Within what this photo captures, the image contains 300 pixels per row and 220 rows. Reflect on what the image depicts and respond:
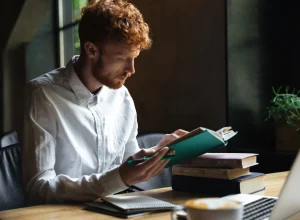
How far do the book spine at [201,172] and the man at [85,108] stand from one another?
111 mm

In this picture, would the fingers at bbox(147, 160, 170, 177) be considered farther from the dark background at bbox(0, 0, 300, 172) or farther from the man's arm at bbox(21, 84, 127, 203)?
the dark background at bbox(0, 0, 300, 172)

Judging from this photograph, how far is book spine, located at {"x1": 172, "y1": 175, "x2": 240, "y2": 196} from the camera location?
144cm

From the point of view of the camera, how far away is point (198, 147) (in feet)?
4.49

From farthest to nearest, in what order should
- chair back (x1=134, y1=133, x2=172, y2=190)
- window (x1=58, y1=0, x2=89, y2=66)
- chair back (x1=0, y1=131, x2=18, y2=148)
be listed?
window (x1=58, y1=0, x2=89, y2=66) < chair back (x1=0, y1=131, x2=18, y2=148) < chair back (x1=134, y1=133, x2=172, y2=190)

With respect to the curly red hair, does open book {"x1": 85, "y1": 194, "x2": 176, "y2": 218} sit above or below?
below

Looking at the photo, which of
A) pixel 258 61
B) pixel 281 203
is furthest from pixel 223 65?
pixel 281 203

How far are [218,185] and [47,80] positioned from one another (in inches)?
29.5

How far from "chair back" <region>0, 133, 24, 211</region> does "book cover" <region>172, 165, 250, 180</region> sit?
0.65 m

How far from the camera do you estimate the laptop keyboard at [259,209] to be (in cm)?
110

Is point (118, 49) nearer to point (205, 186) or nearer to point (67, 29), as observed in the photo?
point (205, 186)

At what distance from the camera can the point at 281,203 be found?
37.1 inches

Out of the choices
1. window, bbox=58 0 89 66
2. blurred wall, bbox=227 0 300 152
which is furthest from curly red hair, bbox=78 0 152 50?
window, bbox=58 0 89 66

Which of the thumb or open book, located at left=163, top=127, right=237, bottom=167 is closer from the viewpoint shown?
open book, located at left=163, top=127, right=237, bottom=167

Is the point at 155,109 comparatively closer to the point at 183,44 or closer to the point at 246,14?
the point at 183,44
